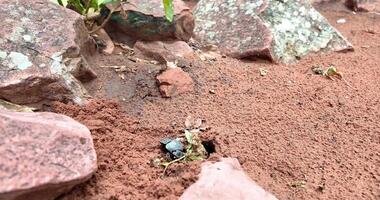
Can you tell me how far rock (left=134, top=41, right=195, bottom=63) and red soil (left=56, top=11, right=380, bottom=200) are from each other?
0.13m

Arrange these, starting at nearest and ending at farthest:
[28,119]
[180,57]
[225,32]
A: [28,119]
[180,57]
[225,32]

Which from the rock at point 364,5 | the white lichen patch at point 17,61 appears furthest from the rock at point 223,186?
the rock at point 364,5

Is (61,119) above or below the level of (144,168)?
above

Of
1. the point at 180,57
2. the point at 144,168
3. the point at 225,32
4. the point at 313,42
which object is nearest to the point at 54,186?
the point at 144,168

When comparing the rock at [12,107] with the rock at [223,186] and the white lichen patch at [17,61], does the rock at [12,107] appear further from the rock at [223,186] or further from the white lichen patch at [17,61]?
the rock at [223,186]

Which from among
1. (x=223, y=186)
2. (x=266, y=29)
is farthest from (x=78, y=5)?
(x=223, y=186)

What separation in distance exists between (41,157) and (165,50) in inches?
50.6

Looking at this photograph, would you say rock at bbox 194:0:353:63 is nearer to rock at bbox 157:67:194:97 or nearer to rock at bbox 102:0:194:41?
rock at bbox 102:0:194:41

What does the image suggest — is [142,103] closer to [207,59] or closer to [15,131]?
[207,59]

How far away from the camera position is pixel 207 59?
285 centimetres

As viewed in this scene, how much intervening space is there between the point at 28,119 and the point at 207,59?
1272mm

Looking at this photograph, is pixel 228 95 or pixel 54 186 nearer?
pixel 54 186

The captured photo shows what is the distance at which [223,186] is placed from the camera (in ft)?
5.90

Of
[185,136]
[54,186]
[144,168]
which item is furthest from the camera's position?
[185,136]
